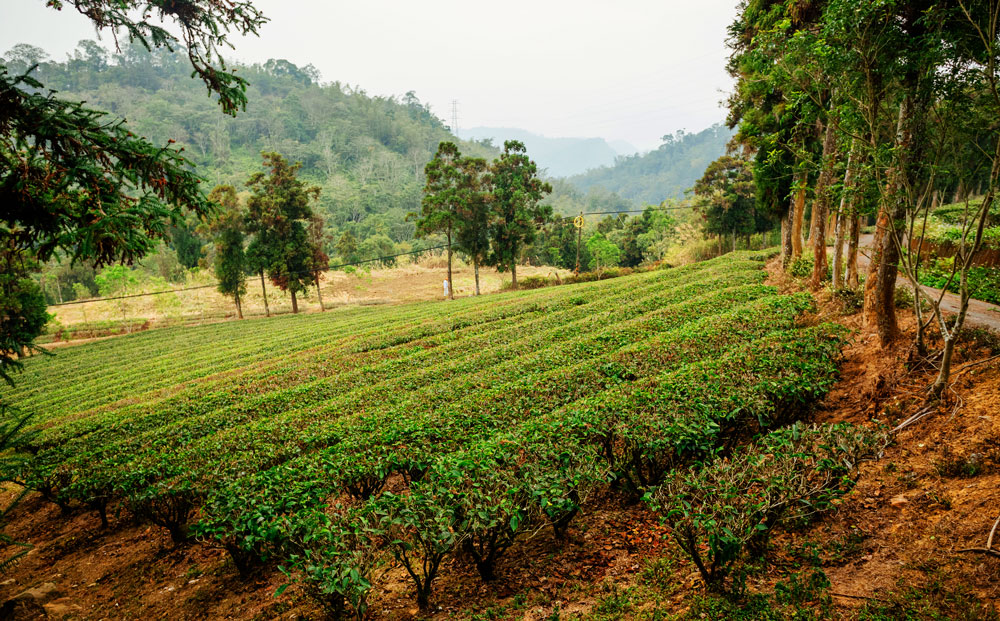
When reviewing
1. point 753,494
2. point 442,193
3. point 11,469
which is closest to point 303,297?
point 442,193

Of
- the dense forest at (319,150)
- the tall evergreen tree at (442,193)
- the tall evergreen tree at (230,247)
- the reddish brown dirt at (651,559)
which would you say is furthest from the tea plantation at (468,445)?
the dense forest at (319,150)

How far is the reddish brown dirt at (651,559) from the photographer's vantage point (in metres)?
3.54

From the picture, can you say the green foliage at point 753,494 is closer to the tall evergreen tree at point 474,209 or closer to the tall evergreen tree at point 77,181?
the tall evergreen tree at point 77,181

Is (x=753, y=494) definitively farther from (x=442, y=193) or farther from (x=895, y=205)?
(x=442, y=193)

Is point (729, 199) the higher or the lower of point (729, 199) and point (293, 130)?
the lower

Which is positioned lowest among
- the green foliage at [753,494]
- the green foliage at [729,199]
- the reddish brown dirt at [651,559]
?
the reddish brown dirt at [651,559]

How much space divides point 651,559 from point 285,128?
422 ft

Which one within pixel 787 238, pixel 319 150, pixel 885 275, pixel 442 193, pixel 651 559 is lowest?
pixel 651 559

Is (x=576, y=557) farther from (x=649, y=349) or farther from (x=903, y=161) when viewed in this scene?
(x=903, y=161)

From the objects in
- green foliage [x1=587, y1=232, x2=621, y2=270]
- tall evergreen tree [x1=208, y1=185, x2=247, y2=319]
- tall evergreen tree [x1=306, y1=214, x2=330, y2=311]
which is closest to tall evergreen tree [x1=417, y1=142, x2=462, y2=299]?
tall evergreen tree [x1=306, y1=214, x2=330, y2=311]

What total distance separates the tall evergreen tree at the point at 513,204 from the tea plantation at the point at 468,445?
22.6 meters

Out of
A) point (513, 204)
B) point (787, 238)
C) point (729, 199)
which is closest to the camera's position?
point (787, 238)

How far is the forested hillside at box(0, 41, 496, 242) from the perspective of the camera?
85.8m

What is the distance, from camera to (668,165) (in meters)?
179
